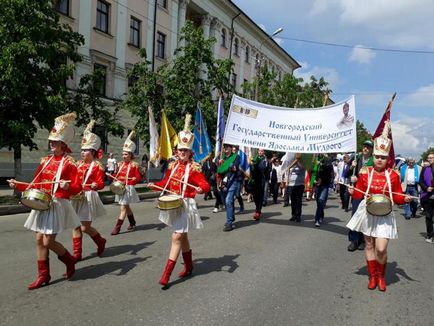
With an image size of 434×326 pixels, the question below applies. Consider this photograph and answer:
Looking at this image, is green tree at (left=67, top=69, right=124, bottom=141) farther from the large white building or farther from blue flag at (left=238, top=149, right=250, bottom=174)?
blue flag at (left=238, top=149, right=250, bottom=174)

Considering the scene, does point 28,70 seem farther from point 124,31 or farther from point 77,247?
point 124,31

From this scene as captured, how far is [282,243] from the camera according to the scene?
7902 millimetres

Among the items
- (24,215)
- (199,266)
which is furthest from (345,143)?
(24,215)

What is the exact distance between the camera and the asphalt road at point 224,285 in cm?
426

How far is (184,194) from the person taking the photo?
5598 mm

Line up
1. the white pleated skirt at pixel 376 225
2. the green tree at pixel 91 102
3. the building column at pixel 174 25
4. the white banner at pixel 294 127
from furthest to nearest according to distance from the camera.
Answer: the building column at pixel 174 25 < the green tree at pixel 91 102 < the white banner at pixel 294 127 < the white pleated skirt at pixel 376 225

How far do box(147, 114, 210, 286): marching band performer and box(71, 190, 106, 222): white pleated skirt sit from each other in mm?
1317

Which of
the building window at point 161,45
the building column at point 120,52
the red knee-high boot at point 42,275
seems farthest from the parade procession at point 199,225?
the building window at point 161,45

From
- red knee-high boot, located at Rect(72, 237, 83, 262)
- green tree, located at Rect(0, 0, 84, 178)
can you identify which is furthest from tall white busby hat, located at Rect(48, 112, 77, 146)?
green tree, located at Rect(0, 0, 84, 178)

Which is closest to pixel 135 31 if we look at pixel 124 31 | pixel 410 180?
pixel 124 31

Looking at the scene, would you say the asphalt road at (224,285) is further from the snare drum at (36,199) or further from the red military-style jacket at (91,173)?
the red military-style jacket at (91,173)

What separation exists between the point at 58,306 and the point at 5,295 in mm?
740

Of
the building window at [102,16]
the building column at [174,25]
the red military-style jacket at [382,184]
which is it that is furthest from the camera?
the building column at [174,25]

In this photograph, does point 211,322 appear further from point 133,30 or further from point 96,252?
point 133,30
